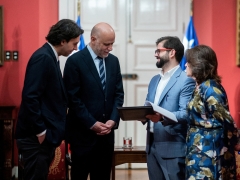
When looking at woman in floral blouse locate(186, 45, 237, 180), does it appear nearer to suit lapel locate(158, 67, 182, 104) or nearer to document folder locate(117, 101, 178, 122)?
document folder locate(117, 101, 178, 122)

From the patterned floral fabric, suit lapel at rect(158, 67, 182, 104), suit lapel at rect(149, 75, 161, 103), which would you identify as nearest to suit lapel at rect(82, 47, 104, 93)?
suit lapel at rect(149, 75, 161, 103)

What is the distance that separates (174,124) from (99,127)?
0.56 meters

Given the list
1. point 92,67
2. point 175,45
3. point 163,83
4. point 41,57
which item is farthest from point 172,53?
point 41,57

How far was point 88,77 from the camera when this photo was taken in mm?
3602

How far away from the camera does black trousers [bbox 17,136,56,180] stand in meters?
3.01

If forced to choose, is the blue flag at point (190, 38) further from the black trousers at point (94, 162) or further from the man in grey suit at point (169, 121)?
the black trousers at point (94, 162)

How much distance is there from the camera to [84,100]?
11.9 ft

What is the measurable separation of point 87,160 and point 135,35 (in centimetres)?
299

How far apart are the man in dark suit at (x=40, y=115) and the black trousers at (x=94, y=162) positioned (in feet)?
1.58

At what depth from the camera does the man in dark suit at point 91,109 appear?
357cm

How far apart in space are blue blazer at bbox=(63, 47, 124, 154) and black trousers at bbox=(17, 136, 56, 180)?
0.55 meters

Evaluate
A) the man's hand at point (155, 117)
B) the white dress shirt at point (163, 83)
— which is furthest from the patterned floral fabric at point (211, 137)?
the white dress shirt at point (163, 83)

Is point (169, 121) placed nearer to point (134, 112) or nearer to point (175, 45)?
point (134, 112)

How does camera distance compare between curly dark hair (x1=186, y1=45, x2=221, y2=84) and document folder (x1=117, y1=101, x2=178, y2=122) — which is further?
document folder (x1=117, y1=101, x2=178, y2=122)
